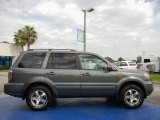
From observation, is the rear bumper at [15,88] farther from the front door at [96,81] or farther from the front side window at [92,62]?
the front side window at [92,62]

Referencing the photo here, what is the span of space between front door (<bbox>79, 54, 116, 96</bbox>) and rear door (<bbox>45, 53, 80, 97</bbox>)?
0.20m

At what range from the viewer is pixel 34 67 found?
8352 mm

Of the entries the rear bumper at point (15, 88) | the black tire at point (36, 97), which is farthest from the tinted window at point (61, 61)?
the rear bumper at point (15, 88)

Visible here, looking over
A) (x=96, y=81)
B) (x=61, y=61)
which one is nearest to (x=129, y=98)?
(x=96, y=81)

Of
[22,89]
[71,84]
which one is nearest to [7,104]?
[22,89]

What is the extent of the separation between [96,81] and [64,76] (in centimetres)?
97

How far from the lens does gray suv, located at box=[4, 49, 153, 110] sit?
817 cm

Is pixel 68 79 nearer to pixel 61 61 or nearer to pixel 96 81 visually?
pixel 61 61

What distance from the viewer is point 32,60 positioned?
332 inches

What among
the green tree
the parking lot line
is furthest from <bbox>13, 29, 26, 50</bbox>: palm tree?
the parking lot line

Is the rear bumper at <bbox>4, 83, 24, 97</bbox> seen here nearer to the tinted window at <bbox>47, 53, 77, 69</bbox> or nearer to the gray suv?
the gray suv

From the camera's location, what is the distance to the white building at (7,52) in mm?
52188

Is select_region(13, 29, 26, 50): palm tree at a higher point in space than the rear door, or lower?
higher

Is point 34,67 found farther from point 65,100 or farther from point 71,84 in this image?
point 65,100
